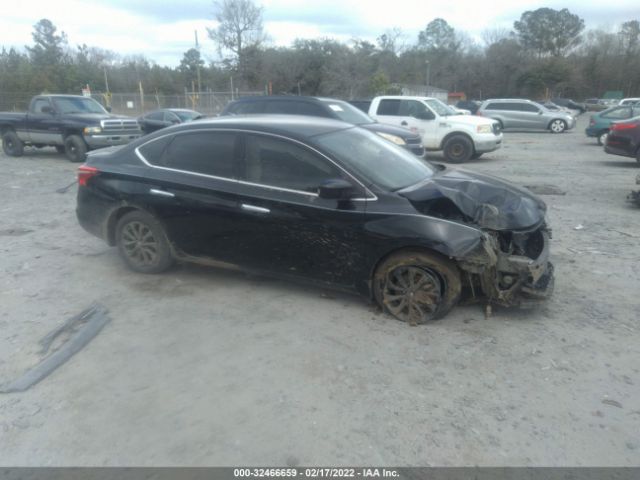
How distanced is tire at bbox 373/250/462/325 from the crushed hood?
440 mm

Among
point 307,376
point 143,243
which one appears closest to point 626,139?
point 143,243

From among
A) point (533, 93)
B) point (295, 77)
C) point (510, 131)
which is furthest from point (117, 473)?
point (533, 93)

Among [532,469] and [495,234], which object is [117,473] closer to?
[532,469]

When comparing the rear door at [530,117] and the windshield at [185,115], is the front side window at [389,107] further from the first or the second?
the rear door at [530,117]

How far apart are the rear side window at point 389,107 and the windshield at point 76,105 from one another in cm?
852

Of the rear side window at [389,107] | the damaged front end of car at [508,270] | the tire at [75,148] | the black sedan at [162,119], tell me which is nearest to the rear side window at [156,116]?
the black sedan at [162,119]

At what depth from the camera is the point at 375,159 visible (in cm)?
488

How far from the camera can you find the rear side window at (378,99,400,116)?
581 inches

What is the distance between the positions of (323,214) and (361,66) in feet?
158

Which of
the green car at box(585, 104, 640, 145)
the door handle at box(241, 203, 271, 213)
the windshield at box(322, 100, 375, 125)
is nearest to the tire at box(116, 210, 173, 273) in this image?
the door handle at box(241, 203, 271, 213)

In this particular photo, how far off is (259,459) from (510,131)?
2565cm

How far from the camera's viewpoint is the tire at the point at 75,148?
549 inches

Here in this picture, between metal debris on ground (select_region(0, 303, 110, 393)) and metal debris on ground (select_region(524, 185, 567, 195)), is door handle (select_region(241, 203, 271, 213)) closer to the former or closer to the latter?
metal debris on ground (select_region(0, 303, 110, 393))

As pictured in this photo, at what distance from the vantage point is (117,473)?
2666 mm
